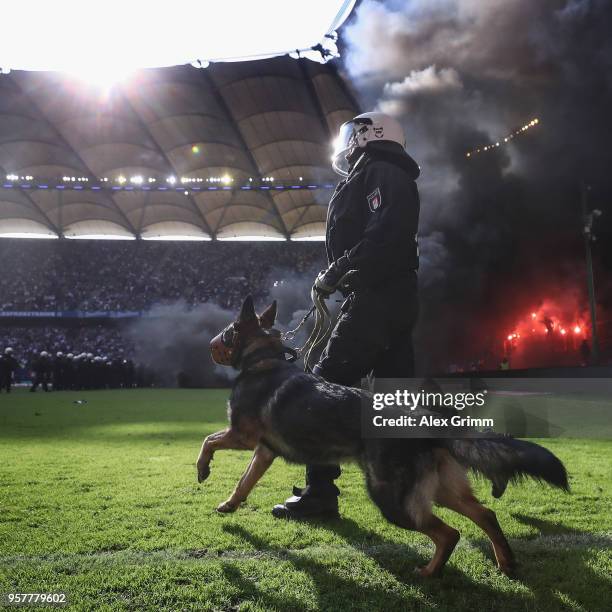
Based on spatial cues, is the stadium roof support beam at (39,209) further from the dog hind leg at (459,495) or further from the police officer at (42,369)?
the dog hind leg at (459,495)

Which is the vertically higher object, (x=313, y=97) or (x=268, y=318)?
(x=313, y=97)

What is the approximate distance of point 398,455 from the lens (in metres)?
2.15

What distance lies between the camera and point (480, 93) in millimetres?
22422

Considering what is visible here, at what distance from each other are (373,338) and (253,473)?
1048 millimetres

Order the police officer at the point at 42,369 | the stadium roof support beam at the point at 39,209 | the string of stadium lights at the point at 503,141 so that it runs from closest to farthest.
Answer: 1. the police officer at the point at 42,369
2. the string of stadium lights at the point at 503,141
3. the stadium roof support beam at the point at 39,209

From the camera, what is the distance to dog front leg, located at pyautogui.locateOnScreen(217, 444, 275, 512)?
2.96 metres

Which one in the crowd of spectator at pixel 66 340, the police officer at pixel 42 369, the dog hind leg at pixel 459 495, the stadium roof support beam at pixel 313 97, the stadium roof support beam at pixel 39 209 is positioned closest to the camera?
the dog hind leg at pixel 459 495

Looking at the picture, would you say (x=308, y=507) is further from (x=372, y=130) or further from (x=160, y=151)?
(x=160, y=151)

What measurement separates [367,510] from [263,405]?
134 cm

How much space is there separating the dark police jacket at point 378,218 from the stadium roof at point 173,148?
25452 millimetres

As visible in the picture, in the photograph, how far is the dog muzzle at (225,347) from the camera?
296 centimetres

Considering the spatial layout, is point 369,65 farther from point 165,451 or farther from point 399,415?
point 399,415

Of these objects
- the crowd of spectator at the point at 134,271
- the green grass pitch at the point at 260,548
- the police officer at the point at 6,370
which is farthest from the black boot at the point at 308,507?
the crowd of spectator at the point at 134,271

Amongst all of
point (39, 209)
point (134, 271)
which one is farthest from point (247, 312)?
point (134, 271)
